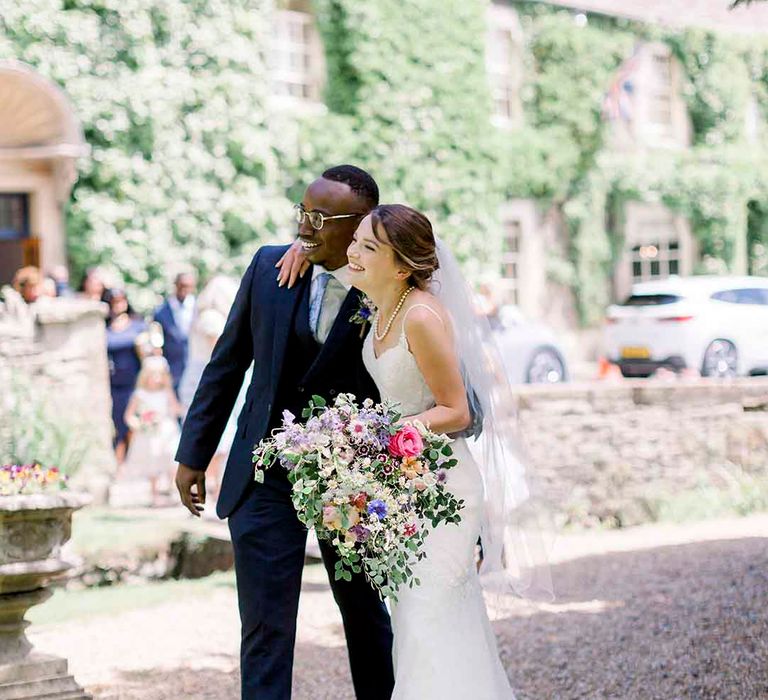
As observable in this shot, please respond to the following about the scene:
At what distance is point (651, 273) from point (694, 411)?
1325cm

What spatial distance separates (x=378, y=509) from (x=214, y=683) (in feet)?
9.00

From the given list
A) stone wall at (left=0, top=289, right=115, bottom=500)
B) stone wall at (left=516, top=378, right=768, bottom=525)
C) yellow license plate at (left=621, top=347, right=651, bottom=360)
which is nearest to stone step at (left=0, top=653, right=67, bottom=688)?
stone wall at (left=0, top=289, right=115, bottom=500)

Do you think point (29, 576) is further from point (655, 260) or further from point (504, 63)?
point (655, 260)

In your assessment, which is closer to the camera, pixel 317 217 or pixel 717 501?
pixel 317 217

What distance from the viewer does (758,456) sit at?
45.2 feet

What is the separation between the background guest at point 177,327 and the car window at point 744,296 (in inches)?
409

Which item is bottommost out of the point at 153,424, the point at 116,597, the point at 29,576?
the point at 116,597

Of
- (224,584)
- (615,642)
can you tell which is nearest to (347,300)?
(615,642)

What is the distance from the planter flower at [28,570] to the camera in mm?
5418

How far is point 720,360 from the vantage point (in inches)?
816

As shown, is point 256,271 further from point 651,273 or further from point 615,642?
point 651,273

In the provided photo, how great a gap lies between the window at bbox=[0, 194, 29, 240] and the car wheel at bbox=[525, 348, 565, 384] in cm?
654

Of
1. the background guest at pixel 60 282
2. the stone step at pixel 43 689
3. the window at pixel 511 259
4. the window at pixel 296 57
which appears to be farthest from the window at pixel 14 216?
the stone step at pixel 43 689

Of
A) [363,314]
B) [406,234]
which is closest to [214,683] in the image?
[363,314]
